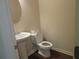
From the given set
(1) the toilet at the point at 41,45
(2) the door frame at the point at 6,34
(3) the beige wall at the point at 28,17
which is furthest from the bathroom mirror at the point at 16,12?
(2) the door frame at the point at 6,34

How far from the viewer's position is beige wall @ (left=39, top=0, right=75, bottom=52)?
2.92m

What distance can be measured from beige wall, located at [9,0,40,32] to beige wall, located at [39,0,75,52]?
210 millimetres

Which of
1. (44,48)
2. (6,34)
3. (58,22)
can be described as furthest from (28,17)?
(6,34)

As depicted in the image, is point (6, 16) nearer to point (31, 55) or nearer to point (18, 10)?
point (18, 10)

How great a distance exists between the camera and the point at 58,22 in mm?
3164

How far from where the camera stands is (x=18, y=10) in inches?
109

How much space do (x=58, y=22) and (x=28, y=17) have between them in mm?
820

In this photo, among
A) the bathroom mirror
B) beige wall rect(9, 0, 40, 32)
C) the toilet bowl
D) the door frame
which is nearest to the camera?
the door frame

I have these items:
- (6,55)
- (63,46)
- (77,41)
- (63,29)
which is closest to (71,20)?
(63,29)

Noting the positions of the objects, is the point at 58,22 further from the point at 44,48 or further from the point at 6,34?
the point at 6,34

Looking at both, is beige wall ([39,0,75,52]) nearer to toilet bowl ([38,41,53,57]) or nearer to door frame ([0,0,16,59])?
toilet bowl ([38,41,53,57])

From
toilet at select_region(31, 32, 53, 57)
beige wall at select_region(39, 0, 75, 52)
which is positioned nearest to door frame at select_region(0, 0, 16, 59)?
toilet at select_region(31, 32, 53, 57)

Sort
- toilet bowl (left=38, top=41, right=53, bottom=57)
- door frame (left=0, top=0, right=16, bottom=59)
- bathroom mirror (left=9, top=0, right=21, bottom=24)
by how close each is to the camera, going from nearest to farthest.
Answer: door frame (left=0, top=0, right=16, bottom=59) → bathroom mirror (left=9, top=0, right=21, bottom=24) → toilet bowl (left=38, top=41, right=53, bottom=57)

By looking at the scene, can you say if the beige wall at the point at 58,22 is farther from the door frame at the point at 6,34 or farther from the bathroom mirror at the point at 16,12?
the door frame at the point at 6,34
